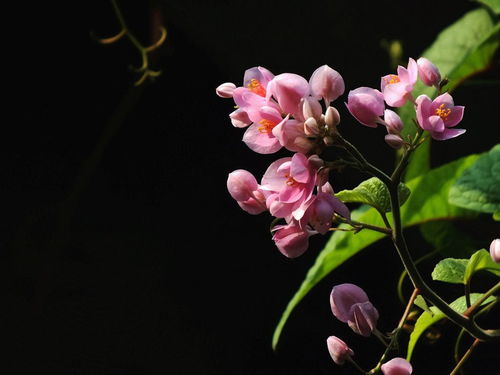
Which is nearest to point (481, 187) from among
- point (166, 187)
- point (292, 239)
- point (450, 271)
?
point (450, 271)

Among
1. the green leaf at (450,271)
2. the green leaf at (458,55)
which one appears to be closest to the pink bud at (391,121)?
the green leaf at (450,271)

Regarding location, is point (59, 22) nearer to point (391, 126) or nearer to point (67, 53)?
point (67, 53)

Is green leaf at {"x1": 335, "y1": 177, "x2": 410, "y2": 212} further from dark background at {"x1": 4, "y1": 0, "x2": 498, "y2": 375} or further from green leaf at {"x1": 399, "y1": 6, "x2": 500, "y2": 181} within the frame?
dark background at {"x1": 4, "y1": 0, "x2": 498, "y2": 375}

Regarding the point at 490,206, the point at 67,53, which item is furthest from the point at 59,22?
the point at 490,206

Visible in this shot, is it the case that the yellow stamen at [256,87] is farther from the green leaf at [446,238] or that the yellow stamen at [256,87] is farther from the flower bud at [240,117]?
the green leaf at [446,238]

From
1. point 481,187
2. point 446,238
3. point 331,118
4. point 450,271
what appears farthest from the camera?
point 446,238

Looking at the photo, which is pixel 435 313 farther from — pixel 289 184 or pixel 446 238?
pixel 446 238
